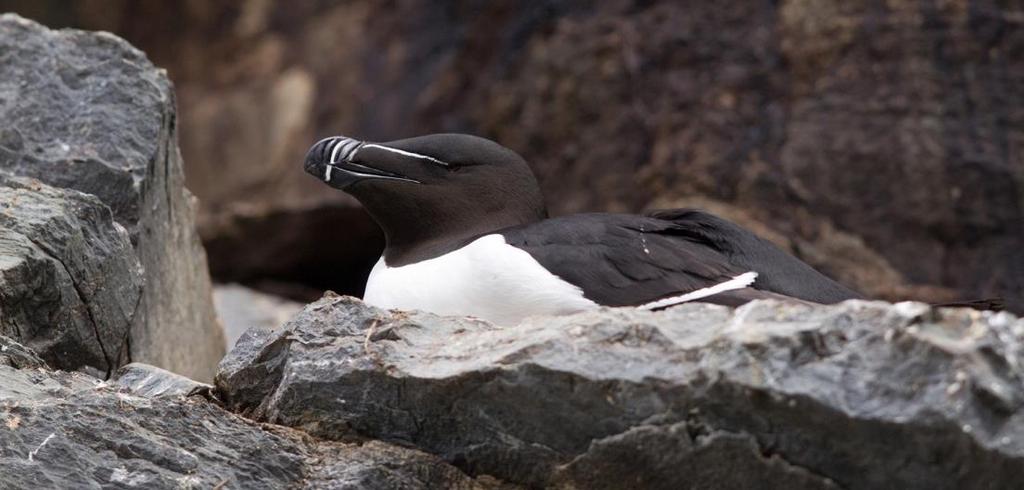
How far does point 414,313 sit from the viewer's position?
3271mm

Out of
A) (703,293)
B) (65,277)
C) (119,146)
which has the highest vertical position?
(119,146)

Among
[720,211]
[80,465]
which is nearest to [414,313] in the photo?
[80,465]

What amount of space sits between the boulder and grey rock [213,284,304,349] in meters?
3.65

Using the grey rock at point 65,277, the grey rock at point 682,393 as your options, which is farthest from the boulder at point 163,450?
the grey rock at point 65,277

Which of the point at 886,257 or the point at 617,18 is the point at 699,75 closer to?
the point at 617,18

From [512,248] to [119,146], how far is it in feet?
3.71

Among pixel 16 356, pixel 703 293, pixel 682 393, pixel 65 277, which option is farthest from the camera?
pixel 703 293

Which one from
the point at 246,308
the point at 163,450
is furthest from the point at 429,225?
the point at 246,308

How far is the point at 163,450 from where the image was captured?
2953 millimetres

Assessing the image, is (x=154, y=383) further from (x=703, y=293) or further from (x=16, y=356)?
(x=703, y=293)

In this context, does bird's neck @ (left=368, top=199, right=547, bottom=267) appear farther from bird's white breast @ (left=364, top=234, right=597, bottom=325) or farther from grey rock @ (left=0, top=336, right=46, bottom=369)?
grey rock @ (left=0, top=336, right=46, bottom=369)

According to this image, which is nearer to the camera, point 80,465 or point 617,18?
point 80,465

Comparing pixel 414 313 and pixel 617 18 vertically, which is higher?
pixel 617 18

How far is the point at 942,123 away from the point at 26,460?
5.14 metres
